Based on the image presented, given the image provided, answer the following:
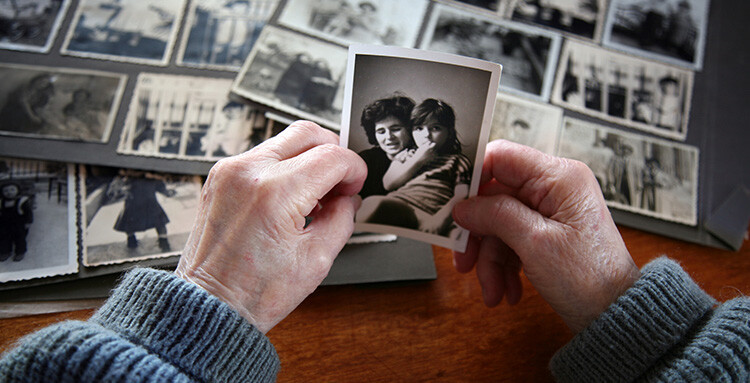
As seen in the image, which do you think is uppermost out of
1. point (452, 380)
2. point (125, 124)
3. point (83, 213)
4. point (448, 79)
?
point (448, 79)

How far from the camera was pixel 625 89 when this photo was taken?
3.47ft

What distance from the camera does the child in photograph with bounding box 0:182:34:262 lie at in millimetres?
787

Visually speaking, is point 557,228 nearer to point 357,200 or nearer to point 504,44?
point 357,200

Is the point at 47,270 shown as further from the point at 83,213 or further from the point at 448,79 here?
the point at 448,79

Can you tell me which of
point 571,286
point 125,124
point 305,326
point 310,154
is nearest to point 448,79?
point 310,154

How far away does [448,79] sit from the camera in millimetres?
685

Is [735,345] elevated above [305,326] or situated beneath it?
elevated above

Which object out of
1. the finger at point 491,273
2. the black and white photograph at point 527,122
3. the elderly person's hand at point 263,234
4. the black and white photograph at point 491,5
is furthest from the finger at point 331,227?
the black and white photograph at point 491,5

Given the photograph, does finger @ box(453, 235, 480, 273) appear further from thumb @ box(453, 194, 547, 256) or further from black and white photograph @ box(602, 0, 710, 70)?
black and white photograph @ box(602, 0, 710, 70)

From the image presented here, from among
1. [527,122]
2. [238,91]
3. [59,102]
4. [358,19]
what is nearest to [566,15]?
[527,122]

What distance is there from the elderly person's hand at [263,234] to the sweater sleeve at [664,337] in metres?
0.36

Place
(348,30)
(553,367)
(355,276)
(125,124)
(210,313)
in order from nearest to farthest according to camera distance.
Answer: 1. (210,313)
2. (553,367)
3. (355,276)
4. (125,124)
5. (348,30)

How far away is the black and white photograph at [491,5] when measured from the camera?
1114 mm

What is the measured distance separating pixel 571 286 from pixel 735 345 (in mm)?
186
